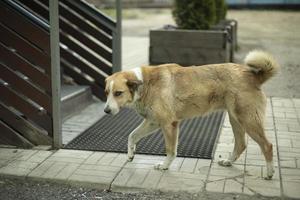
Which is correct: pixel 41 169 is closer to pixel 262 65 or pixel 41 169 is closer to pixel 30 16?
pixel 30 16

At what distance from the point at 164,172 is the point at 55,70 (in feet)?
5.47

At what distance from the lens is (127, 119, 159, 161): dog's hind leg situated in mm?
5125

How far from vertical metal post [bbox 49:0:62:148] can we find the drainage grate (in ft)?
0.80

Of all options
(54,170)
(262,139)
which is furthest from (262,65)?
(54,170)

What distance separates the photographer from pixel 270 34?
54.9 feet

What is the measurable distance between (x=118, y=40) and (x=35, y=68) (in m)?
2.79

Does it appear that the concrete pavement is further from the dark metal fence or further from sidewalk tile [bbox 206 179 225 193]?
the dark metal fence

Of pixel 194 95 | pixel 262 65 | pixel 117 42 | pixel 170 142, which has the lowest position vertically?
pixel 170 142

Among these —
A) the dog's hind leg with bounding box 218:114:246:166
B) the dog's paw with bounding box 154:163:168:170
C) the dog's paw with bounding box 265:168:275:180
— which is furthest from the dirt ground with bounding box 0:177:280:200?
the dog's hind leg with bounding box 218:114:246:166

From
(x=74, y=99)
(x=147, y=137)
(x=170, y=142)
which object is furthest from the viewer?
(x=74, y=99)

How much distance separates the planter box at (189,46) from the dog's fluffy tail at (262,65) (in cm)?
476

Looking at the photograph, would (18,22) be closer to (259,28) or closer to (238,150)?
(238,150)

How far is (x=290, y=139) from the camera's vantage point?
6.04 meters

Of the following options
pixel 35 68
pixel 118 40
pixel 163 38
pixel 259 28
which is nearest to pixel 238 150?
pixel 35 68
